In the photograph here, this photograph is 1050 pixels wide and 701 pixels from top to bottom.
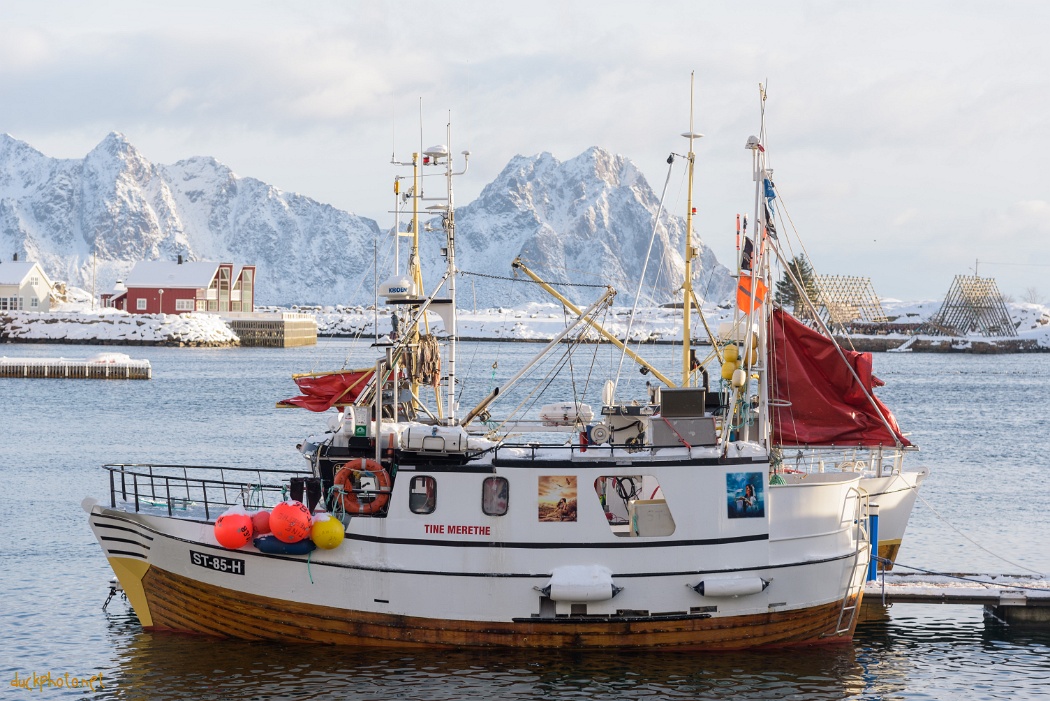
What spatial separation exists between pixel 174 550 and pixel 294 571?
2.37m

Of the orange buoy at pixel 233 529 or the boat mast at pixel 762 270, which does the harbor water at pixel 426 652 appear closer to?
the orange buoy at pixel 233 529

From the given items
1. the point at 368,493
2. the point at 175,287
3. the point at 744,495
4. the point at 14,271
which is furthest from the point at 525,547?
the point at 14,271

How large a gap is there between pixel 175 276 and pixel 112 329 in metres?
12.1

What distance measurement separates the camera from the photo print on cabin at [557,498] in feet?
63.0

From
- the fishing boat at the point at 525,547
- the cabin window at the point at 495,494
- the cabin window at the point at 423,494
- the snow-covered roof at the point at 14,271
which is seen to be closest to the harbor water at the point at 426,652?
the fishing boat at the point at 525,547

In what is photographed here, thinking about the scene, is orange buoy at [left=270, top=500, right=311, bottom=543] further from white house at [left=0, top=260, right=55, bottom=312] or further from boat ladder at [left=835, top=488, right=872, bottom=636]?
white house at [left=0, top=260, right=55, bottom=312]

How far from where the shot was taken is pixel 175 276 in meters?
147

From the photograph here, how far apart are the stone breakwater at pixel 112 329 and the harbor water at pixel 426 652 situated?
81.0 metres

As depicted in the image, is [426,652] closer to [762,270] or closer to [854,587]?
[854,587]

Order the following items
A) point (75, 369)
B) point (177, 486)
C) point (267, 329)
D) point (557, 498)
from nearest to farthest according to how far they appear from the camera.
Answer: point (557, 498), point (177, 486), point (75, 369), point (267, 329)

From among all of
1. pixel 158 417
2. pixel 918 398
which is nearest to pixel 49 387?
pixel 158 417

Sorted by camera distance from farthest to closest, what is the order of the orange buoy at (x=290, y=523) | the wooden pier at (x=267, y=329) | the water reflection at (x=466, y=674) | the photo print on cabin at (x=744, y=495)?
the wooden pier at (x=267, y=329) → the photo print on cabin at (x=744, y=495) → the orange buoy at (x=290, y=523) → the water reflection at (x=466, y=674)

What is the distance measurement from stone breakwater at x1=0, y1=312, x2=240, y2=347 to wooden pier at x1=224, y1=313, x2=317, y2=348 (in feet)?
14.5

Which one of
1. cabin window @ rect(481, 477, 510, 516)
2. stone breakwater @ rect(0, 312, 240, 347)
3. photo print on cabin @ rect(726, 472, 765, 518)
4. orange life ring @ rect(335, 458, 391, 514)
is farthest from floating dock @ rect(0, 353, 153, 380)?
photo print on cabin @ rect(726, 472, 765, 518)
